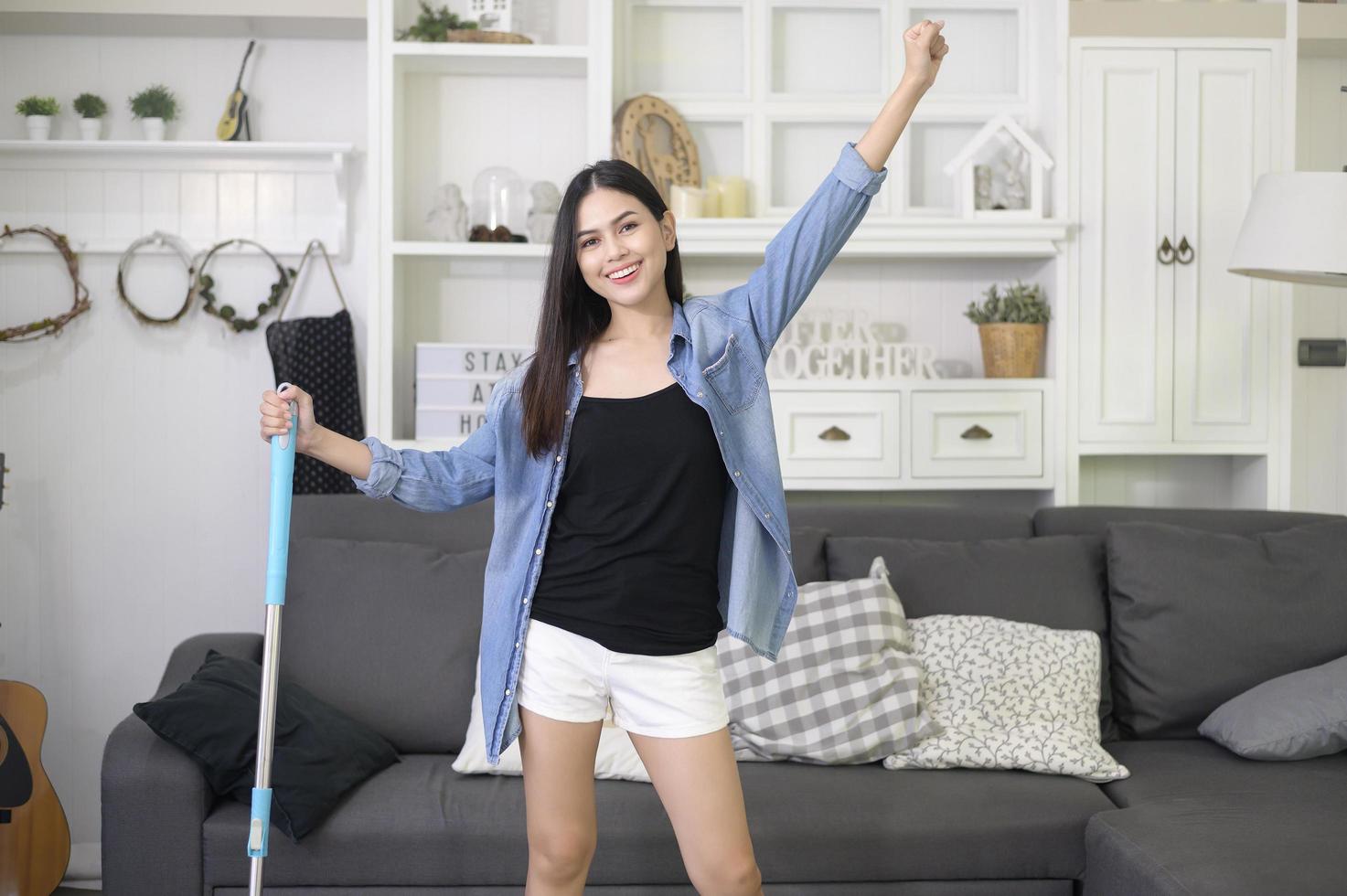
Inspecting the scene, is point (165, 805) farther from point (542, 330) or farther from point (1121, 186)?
point (1121, 186)

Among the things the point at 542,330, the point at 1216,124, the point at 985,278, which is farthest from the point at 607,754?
the point at 1216,124

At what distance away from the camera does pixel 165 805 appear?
2.07 meters

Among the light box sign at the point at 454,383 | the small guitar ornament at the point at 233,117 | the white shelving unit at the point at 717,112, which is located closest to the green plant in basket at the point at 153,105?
the small guitar ornament at the point at 233,117

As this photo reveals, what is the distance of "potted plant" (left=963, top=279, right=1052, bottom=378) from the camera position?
3.05 metres

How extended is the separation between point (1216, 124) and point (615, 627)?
2.26m

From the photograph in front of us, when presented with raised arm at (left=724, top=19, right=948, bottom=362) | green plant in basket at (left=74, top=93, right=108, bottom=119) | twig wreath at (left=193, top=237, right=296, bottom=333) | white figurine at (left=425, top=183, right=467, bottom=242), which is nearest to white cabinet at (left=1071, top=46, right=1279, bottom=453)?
white figurine at (left=425, top=183, right=467, bottom=242)

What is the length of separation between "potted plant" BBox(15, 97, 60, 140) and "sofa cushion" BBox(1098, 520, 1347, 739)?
8.99 feet

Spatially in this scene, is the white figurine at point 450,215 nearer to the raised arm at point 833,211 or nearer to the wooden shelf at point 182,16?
the wooden shelf at point 182,16

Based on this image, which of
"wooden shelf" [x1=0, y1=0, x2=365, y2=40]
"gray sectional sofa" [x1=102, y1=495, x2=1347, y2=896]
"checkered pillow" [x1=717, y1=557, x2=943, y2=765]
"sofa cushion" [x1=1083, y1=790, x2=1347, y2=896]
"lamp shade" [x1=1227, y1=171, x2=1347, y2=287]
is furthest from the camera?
"wooden shelf" [x1=0, y1=0, x2=365, y2=40]

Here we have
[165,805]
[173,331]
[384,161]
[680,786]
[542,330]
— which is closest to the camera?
[680,786]

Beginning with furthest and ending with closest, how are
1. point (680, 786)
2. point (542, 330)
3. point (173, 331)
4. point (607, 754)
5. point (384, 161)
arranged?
point (173, 331) < point (384, 161) < point (607, 754) < point (542, 330) < point (680, 786)

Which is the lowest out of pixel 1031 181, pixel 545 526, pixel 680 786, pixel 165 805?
pixel 165 805

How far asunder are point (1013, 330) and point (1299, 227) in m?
0.69

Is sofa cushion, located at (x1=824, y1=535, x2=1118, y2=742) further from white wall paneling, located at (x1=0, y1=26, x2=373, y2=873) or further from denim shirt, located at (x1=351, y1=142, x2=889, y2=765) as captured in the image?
white wall paneling, located at (x1=0, y1=26, x2=373, y2=873)
